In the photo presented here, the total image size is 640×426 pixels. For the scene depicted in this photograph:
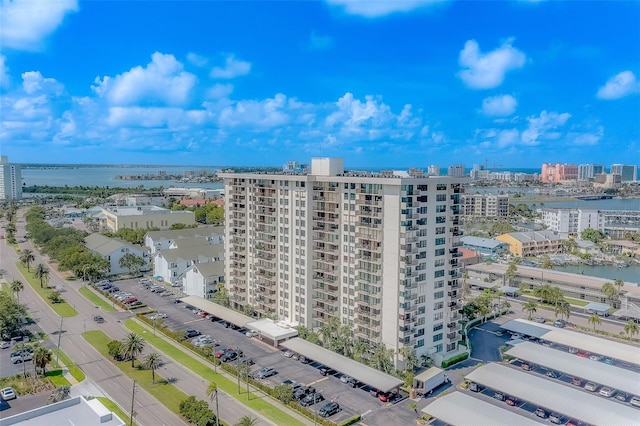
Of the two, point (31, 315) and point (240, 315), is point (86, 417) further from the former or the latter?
point (31, 315)

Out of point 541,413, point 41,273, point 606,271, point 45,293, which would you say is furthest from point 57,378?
point 606,271

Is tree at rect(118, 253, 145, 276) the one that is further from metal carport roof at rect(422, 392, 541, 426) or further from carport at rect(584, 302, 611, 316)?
carport at rect(584, 302, 611, 316)

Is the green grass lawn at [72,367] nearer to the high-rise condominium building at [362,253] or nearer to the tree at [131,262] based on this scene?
the high-rise condominium building at [362,253]

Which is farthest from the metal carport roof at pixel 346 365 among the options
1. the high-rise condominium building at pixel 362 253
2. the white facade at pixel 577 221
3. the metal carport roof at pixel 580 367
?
the white facade at pixel 577 221

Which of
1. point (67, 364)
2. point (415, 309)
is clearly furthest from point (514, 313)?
point (67, 364)

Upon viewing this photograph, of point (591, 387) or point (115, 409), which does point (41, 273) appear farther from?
point (591, 387)

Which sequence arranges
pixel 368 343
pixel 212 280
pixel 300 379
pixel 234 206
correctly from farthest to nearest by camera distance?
pixel 212 280 → pixel 234 206 → pixel 368 343 → pixel 300 379
